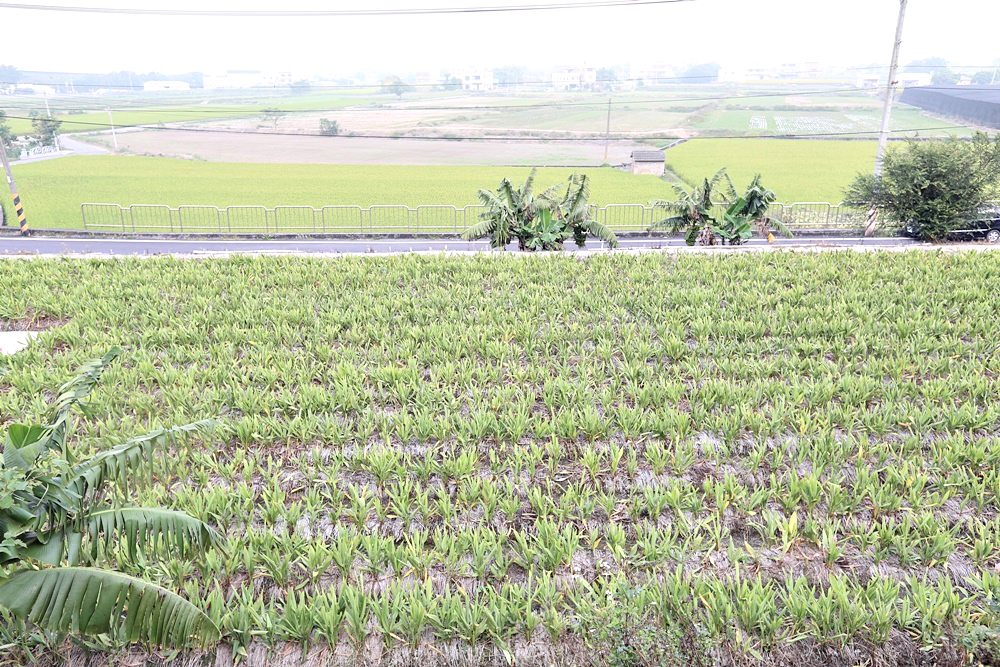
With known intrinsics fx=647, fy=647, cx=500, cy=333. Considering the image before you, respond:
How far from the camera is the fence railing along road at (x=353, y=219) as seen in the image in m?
23.3

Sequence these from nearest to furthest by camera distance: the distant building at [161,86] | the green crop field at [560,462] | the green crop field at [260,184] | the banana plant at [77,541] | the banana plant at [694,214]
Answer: the banana plant at [77,541], the green crop field at [560,462], the banana plant at [694,214], the green crop field at [260,184], the distant building at [161,86]

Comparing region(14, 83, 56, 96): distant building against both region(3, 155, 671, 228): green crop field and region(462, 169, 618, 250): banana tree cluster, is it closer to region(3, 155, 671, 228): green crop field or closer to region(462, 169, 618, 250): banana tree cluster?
A: region(3, 155, 671, 228): green crop field

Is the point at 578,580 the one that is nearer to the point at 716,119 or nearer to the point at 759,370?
the point at 759,370

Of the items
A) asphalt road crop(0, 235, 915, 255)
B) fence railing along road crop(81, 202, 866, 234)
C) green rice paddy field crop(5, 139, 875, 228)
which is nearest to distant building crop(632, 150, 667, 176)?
green rice paddy field crop(5, 139, 875, 228)

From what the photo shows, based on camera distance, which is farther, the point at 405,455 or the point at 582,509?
the point at 405,455

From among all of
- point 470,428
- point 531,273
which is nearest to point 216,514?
point 470,428

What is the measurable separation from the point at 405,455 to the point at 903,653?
9.55 feet

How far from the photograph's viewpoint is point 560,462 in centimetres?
436

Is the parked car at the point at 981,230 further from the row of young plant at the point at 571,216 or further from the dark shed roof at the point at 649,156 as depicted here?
the dark shed roof at the point at 649,156

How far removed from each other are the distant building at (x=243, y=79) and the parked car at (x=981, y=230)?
12087 cm

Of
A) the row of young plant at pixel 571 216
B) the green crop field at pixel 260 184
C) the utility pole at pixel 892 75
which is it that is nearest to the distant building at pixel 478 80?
the green crop field at pixel 260 184

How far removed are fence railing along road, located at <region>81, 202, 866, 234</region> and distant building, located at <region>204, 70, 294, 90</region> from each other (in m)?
103

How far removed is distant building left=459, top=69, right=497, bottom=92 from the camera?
363ft

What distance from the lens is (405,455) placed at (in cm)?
436
